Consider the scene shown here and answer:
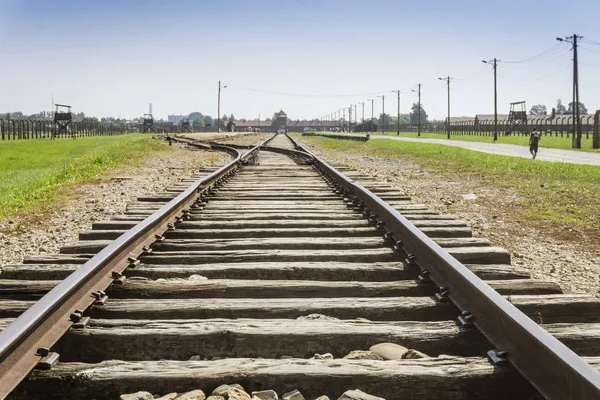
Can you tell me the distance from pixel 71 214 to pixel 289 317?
545cm

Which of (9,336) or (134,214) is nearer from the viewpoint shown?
(9,336)

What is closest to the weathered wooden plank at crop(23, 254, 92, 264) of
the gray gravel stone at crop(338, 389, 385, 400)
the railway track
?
the railway track

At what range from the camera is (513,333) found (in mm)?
2227

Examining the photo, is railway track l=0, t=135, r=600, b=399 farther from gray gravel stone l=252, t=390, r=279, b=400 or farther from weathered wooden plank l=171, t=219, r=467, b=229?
weathered wooden plank l=171, t=219, r=467, b=229

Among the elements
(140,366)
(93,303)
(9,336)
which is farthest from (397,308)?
(9,336)

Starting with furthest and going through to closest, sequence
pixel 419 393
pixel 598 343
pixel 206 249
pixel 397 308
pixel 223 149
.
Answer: pixel 223 149 → pixel 206 249 → pixel 397 308 → pixel 598 343 → pixel 419 393

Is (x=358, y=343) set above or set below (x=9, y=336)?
below

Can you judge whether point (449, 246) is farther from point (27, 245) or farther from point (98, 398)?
point (27, 245)

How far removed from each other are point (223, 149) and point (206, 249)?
18.5 meters

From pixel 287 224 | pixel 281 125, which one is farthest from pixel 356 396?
pixel 281 125

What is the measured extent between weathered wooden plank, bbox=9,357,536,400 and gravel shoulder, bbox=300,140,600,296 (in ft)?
7.47

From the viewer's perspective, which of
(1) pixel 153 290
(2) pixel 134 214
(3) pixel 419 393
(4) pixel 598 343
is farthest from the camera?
(2) pixel 134 214

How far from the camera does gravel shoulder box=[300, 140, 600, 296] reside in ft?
15.0

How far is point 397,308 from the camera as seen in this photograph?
2838 millimetres
